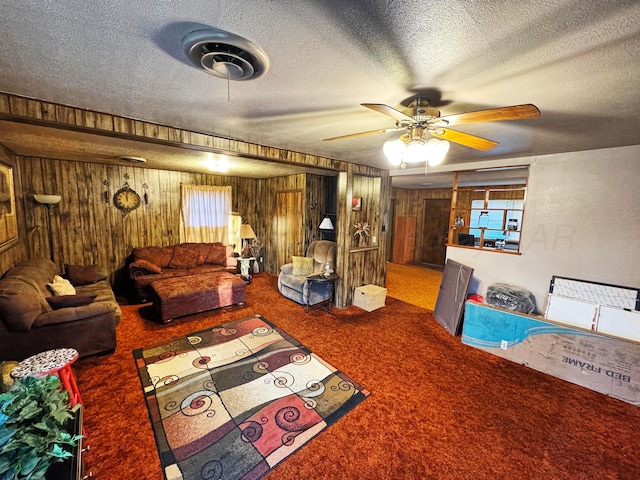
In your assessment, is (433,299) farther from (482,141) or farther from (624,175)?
(482,141)

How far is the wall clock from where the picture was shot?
4.68 m

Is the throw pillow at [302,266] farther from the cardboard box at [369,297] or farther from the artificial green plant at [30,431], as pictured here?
the artificial green plant at [30,431]

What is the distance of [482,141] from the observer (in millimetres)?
1864

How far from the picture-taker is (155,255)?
15.8 feet

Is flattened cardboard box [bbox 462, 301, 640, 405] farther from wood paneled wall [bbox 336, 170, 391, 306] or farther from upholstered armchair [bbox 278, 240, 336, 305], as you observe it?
upholstered armchair [bbox 278, 240, 336, 305]

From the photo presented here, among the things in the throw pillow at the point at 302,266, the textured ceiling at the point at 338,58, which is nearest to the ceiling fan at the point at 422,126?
the textured ceiling at the point at 338,58

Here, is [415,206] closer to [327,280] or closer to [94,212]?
[327,280]

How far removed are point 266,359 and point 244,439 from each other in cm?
95

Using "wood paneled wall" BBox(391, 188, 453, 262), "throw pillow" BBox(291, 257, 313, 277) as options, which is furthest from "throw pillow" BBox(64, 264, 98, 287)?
"wood paneled wall" BBox(391, 188, 453, 262)

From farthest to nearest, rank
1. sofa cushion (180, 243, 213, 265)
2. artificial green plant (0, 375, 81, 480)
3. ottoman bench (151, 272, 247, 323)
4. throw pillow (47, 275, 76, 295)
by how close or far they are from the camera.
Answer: sofa cushion (180, 243, 213, 265), ottoman bench (151, 272, 247, 323), throw pillow (47, 275, 76, 295), artificial green plant (0, 375, 81, 480)

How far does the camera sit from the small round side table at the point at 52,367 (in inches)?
66.0

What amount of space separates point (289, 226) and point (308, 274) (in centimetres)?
147

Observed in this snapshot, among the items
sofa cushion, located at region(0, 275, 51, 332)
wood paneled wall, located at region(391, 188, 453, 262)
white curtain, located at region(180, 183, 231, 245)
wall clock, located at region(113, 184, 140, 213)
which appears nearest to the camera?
sofa cushion, located at region(0, 275, 51, 332)

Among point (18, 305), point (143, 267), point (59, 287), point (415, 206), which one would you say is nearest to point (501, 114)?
point (18, 305)
